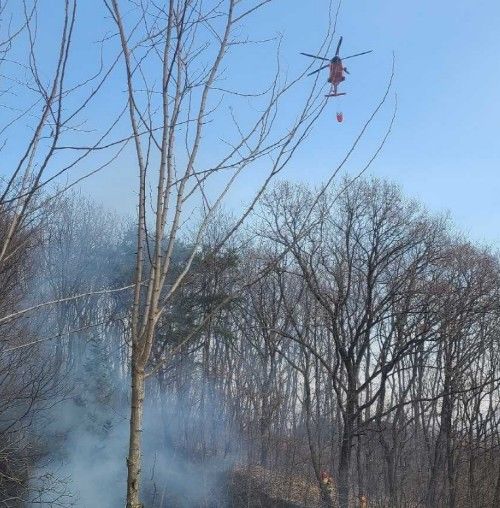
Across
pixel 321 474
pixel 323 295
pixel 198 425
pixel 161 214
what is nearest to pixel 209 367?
pixel 198 425

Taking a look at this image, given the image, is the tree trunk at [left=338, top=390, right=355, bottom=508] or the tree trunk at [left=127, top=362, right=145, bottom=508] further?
the tree trunk at [left=338, top=390, right=355, bottom=508]

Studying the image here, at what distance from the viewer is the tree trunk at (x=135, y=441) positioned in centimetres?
228

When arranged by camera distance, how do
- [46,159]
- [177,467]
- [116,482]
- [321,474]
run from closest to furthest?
[46,159] → [321,474] → [116,482] → [177,467]

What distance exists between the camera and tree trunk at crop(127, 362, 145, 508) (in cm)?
228

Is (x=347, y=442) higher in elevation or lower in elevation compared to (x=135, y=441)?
lower

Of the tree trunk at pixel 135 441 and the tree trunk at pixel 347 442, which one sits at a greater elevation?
the tree trunk at pixel 135 441

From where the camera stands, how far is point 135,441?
2.31 meters

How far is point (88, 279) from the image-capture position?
78.5 ft

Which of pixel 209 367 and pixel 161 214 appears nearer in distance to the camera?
pixel 161 214

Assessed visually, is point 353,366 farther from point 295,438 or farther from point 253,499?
point 295,438

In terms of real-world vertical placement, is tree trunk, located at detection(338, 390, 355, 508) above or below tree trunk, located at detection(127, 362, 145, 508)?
below

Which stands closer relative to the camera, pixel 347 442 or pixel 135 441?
pixel 135 441

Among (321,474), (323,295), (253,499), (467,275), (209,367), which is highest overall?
(467,275)

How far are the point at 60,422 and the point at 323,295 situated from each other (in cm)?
938
